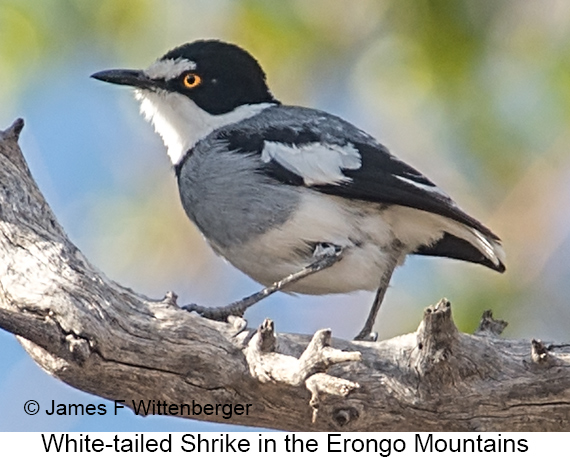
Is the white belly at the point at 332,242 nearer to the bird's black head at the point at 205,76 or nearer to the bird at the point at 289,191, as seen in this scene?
the bird at the point at 289,191

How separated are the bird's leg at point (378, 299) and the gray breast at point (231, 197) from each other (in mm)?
641

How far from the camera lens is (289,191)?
5137mm

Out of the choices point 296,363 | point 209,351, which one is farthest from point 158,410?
point 296,363

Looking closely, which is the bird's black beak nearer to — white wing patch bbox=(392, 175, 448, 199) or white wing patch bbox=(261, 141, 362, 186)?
white wing patch bbox=(261, 141, 362, 186)

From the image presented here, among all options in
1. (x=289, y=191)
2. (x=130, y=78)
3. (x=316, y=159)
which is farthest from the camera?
(x=130, y=78)

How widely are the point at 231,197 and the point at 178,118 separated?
709 millimetres

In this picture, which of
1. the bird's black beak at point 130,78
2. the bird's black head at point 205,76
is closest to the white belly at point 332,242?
the bird's black head at point 205,76

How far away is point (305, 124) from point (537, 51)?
4.95 feet

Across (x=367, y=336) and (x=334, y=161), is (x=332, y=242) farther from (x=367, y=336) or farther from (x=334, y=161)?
(x=367, y=336)

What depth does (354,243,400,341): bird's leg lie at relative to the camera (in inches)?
210

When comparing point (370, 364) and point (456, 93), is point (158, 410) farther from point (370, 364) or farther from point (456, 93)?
point (456, 93)

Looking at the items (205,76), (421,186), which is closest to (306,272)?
(421,186)

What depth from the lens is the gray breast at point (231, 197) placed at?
16.7 feet

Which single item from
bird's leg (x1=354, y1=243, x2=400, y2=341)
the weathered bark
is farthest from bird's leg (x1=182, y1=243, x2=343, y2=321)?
the weathered bark
